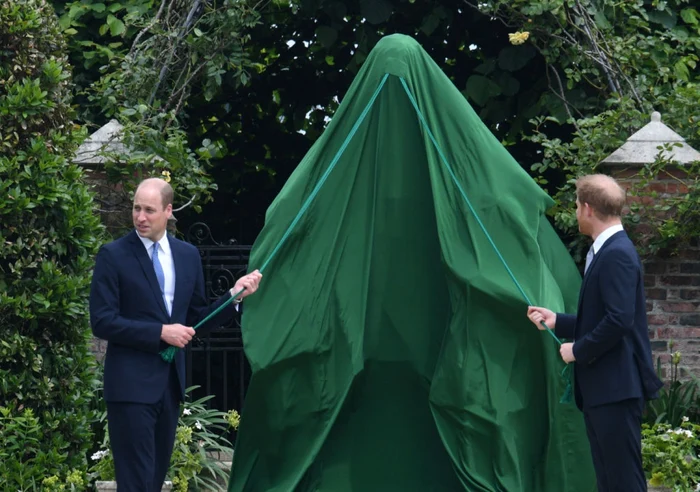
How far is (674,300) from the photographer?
22.1 ft

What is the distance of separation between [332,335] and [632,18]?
12.0 ft

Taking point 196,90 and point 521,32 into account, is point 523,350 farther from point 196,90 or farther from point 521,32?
point 196,90

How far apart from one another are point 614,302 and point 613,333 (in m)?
0.11

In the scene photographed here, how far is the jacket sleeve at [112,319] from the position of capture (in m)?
4.35

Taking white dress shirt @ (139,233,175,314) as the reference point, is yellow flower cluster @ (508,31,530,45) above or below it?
above

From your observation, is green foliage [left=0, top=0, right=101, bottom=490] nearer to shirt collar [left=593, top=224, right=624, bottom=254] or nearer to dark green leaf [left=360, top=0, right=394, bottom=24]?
shirt collar [left=593, top=224, right=624, bottom=254]

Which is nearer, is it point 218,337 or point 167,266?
point 167,266

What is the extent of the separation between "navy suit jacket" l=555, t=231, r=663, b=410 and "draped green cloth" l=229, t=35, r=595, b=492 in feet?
1.63

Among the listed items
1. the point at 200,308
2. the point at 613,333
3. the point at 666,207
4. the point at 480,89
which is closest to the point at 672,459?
the point at 666,207

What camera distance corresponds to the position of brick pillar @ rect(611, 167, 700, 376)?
6.72m

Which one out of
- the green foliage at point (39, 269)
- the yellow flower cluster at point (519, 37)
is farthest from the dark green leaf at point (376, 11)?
the green foliage at point (39, 269)

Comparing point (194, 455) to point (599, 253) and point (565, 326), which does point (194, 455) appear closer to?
point (565, 326)

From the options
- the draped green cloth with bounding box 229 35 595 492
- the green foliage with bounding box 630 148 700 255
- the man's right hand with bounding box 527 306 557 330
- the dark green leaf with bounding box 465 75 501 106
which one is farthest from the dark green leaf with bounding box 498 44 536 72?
the man's right hand with bounding box 527 306 557 330

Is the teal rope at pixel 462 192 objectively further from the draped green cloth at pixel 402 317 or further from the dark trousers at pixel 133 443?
the dark trousers at pixel 133 443
